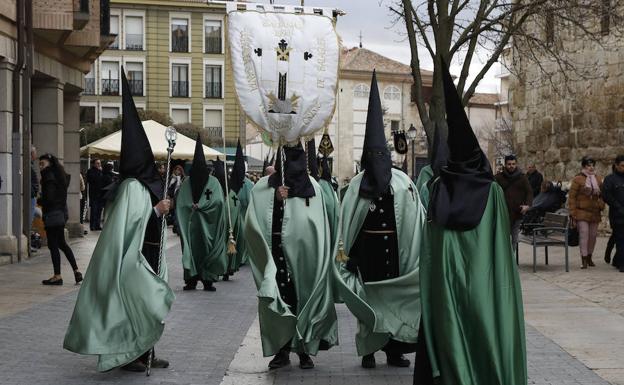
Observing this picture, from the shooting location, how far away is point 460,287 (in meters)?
5.93

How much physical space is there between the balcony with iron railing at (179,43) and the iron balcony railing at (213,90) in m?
2.74

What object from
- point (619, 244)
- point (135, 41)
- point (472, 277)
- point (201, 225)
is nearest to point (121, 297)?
point (472, 277)

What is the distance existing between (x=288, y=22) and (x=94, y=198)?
62.8ft

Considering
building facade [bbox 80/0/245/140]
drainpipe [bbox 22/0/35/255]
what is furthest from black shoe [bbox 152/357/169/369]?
building facade [bbox 80/0/245/140]

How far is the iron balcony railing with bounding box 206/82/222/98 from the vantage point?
63.1 meters

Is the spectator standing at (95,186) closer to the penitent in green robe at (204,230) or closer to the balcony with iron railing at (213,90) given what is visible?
the penitent in green robe at (204,230)

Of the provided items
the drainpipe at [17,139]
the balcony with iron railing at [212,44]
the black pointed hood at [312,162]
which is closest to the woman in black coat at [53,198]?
the black pointed hood at [312,162]

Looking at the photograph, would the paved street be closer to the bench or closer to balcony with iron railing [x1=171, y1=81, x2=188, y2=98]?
the bench

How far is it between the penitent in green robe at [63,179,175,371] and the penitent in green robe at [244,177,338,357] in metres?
0.84

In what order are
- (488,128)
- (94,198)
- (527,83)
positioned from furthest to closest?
(488,128), (527,83), (94,198)

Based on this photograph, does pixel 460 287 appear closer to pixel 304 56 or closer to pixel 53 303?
pixel 304 56

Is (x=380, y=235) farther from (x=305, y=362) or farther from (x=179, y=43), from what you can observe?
(x=179, y=43)

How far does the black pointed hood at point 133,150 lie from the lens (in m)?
7.66

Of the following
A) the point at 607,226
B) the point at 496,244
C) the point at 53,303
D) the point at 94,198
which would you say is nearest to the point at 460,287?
the point at 496,244
